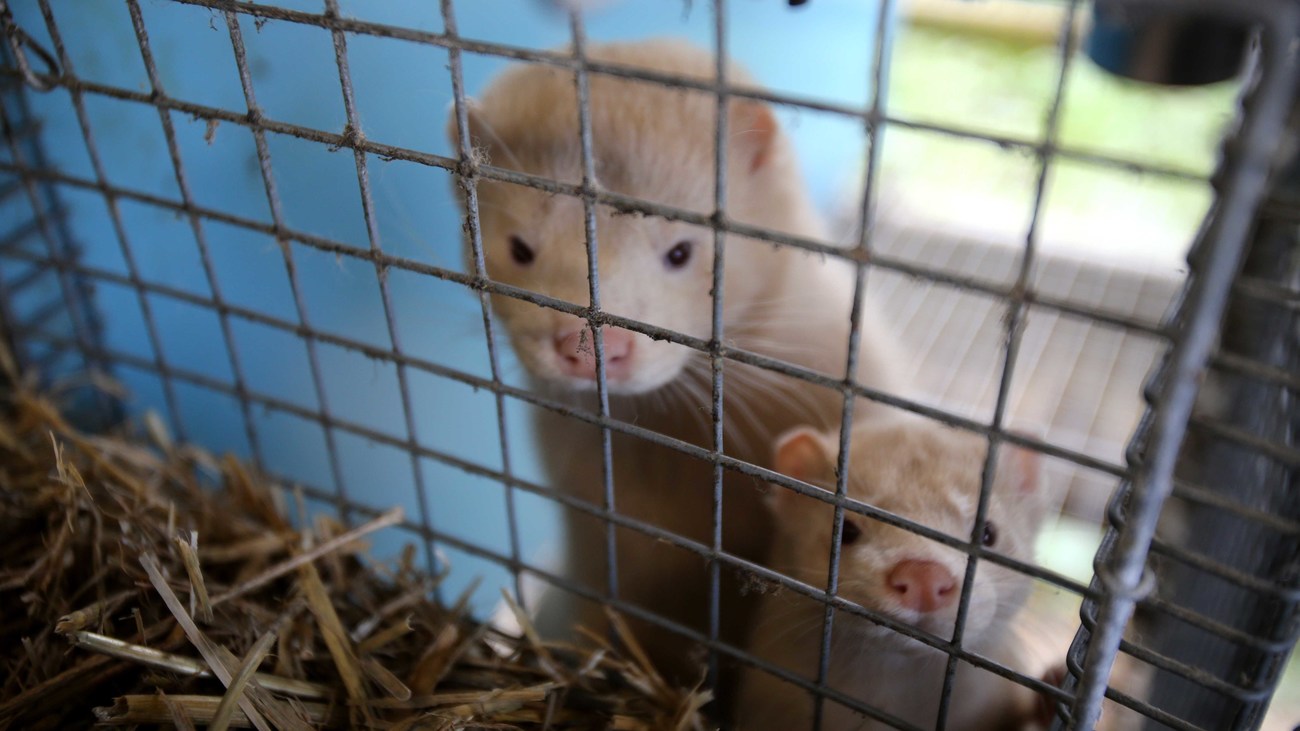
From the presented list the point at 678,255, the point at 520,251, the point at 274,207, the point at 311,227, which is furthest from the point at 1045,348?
A: the point at 274,207

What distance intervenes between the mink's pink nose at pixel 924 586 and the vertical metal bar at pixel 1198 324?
6.2 inches

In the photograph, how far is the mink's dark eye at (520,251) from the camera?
44.9 inches

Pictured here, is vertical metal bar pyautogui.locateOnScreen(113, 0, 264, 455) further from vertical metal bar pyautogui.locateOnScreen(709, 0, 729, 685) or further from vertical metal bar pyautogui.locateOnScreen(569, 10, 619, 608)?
vertical metal bar pyautogui.locateOnScreen(709, 0, 729, 685)

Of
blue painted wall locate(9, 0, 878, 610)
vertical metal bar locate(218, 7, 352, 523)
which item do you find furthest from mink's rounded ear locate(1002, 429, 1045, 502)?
vertical metal bar locate(218, 7, 352, 523)

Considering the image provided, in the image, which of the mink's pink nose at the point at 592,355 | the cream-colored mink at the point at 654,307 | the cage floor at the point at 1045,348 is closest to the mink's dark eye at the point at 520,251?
the cream-colored mink at the point at 654,307

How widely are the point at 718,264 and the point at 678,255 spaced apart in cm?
45

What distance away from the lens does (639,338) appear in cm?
101

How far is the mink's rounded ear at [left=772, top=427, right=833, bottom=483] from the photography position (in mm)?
1004

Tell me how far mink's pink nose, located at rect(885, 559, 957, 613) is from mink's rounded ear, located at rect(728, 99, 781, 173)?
0.56 meters

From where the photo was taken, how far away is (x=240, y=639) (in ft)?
3.19

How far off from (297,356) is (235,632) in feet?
1.82

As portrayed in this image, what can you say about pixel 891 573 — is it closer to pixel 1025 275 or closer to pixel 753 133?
pixel 1025 275

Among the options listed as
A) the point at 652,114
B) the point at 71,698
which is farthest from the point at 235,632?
the point at 652,114

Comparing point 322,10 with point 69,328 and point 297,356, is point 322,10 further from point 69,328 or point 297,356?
point 69,328
